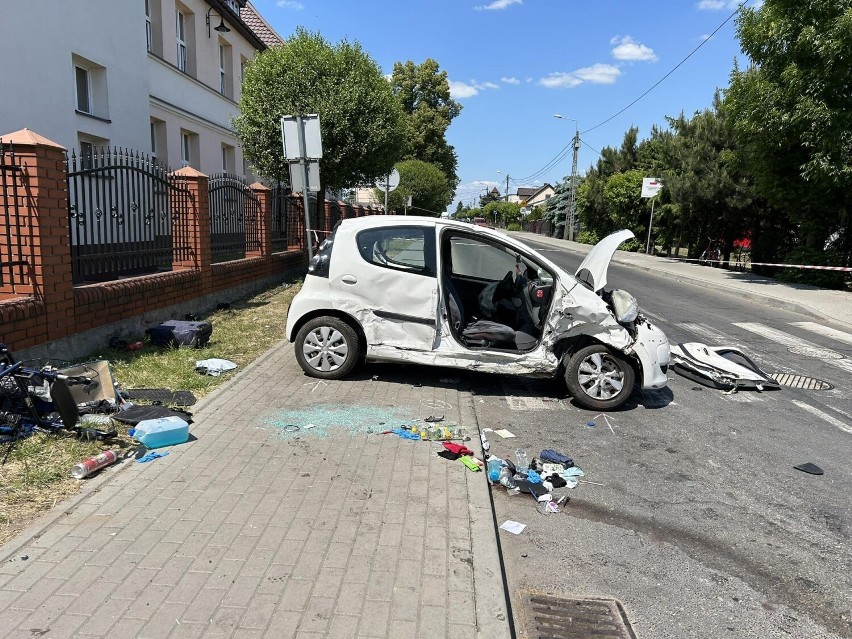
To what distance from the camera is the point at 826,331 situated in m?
10.7

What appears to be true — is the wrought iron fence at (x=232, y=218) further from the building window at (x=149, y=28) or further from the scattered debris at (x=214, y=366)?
the building window at (x=149, y=28)

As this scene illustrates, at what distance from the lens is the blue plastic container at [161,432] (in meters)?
4.50

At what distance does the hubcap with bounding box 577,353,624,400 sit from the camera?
19.3ft

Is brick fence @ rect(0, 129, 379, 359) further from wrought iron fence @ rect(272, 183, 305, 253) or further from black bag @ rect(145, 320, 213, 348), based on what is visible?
wrought iron fence @ rect(272, 183, 305, 253)

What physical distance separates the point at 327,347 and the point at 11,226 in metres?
3.18

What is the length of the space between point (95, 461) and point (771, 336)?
32.6ft

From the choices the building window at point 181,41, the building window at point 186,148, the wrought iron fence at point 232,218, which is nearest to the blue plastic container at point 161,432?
the wrought iron fence at point 232,218

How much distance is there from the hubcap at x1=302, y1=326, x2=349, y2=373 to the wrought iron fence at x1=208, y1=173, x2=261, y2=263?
4667 millimetres

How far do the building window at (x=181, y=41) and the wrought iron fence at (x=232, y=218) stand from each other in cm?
929

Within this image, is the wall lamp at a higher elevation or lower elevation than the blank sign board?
higher

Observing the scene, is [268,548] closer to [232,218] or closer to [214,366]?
[214,366]

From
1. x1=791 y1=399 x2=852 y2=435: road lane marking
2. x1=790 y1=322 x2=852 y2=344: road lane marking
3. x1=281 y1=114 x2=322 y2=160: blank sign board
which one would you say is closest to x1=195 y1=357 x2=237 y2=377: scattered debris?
x1=281 y1=114 x2=322 y2=160: blank sign board

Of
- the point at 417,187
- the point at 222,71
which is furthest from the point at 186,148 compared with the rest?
the point at 417,187

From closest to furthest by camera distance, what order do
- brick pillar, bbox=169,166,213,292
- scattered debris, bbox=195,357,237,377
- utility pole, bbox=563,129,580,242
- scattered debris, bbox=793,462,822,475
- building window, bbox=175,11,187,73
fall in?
scattered debris, bbox=793,462,822,475 → scattered debris, bbox=195,357,237,377 → brick pillar, bbox=169,166,213,292 → building window, bbox=175,11,187,73 → utility pole, bbox=563,129,580,242
